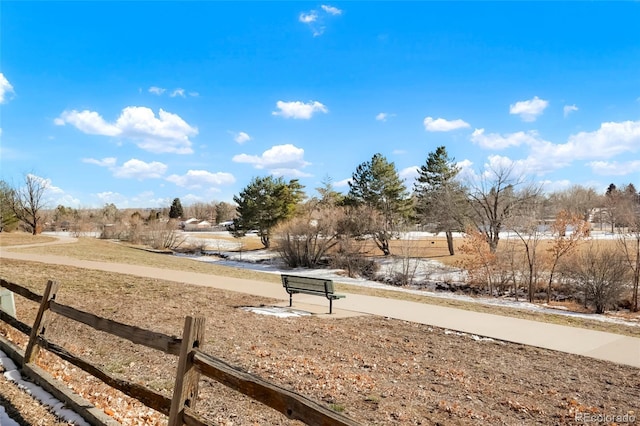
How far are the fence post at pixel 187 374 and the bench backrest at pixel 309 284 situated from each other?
7.64 m

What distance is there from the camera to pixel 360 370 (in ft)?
20.8

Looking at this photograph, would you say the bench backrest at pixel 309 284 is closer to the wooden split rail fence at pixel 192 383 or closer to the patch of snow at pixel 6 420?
the wooden split rail fence at pixel 192 383

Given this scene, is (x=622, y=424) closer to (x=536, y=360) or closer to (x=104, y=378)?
(x=536, y=360)

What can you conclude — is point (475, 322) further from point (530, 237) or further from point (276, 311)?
point (530, 237)

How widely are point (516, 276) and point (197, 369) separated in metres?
25.8

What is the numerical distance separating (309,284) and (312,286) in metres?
0.12

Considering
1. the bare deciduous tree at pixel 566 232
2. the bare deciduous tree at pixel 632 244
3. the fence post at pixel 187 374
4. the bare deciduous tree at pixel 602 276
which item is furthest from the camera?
the bare deciduous tree at pixel 566 232

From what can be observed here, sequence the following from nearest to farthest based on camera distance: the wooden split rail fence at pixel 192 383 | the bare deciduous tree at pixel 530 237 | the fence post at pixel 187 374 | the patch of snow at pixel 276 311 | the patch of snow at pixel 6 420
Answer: the wooden split rail fence at pixel 192 383 → the fence post at pixel 187 374 → the patch of snow at pixel 6 420 → the patch of snow at pixel 276 311 → the bare deciduous tree at pixel 530 237

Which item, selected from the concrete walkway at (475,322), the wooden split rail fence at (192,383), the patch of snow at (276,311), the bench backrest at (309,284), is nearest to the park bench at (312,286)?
the bench backrest at (309,284)

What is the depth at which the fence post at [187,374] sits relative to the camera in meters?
3.07

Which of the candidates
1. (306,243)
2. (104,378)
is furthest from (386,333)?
(306,243)

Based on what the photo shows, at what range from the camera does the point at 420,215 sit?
42281 millimetres

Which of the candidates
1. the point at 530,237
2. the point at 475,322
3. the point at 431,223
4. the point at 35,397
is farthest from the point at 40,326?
the point at 431,223

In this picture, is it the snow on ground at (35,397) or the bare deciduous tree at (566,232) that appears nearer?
the snow on ground at (35,397)
